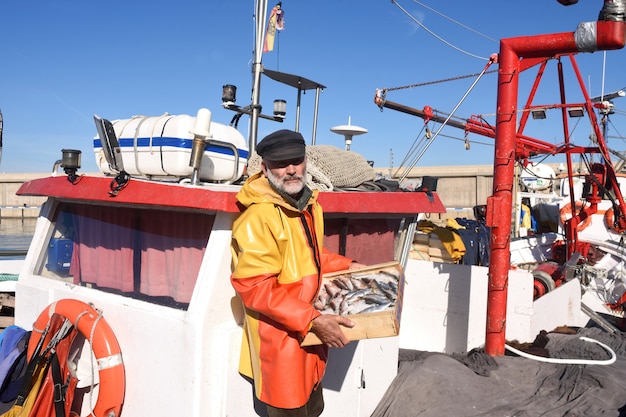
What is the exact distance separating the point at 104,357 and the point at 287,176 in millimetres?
1452

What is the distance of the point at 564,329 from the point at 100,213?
183 inches

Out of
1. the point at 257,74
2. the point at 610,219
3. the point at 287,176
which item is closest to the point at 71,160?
the point at 287,176

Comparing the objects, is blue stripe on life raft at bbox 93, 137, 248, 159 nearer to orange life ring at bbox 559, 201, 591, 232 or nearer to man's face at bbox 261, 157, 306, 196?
man's face at bbox 261, 157, 306, 196

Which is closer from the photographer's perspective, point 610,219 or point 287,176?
point 287,176

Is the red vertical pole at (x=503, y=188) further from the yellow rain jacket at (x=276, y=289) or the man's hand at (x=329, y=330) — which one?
the man's hand at (x=329, y=330)

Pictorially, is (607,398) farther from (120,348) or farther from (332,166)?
(120,348)

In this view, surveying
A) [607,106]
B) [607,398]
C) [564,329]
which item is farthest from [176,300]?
[607,106]

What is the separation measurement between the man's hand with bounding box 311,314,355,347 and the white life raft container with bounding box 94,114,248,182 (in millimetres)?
1104

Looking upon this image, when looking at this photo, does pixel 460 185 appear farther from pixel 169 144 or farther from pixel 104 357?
pixel 104 357

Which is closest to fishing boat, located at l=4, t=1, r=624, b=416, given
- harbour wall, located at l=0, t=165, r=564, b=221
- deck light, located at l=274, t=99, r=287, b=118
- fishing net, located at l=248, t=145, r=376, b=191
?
fishing net, located at l=248, t=145, r=376, b=191

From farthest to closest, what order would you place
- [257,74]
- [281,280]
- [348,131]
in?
[348,131] < [257,74] < [281,280]

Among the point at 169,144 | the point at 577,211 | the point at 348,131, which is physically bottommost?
the point at 577,211

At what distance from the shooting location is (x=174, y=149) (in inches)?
114

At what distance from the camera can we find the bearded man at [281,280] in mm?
2232
